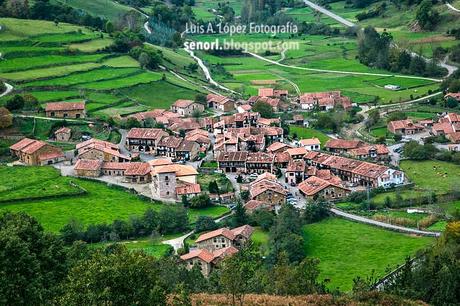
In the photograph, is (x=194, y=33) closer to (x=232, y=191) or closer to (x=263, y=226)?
(x=232, y=191)

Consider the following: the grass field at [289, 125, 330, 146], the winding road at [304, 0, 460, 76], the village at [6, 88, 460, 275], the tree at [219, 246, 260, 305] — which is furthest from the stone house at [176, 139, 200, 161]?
the winding road at [304, 0, 460, 76]

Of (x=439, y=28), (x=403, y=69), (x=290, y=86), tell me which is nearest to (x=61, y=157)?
(x=290, y=86)

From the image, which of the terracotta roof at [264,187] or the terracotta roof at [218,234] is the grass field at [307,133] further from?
the terracotta roof at [218,234]

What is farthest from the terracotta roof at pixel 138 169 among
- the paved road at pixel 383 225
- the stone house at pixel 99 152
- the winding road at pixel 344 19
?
the winding road at pixel 344 19

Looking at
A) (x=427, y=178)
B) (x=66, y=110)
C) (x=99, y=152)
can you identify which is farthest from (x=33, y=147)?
(x=427, y=178)

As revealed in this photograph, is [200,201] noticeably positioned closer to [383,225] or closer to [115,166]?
[115,166]

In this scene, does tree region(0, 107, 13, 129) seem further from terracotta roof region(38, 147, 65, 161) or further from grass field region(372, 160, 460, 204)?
grass field region(372, 160, 460, 204)
